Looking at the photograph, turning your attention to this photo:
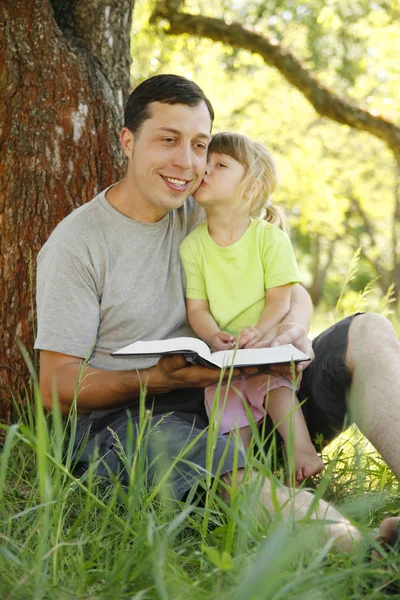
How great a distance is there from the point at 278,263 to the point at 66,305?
3.06 feet

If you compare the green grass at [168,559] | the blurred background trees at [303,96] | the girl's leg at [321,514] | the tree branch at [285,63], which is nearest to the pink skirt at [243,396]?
the girl's leg at [321,514]

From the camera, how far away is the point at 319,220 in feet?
73.9

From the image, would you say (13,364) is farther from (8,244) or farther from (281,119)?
(281,119)

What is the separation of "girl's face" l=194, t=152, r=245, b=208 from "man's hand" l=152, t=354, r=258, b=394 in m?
0.89

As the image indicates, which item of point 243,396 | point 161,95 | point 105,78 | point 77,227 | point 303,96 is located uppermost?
point 303,96

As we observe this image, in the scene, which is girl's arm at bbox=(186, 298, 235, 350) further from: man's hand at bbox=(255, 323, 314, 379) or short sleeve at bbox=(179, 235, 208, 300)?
man's hand at bbox=(255, 323, 314, 379)

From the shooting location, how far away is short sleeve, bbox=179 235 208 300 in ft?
10.0

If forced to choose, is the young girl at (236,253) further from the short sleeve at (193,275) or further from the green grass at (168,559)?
the green grass at (168,559)

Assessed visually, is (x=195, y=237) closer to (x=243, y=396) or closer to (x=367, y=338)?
(x=243, y=396)

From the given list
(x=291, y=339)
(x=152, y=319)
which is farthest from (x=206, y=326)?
(x=291, y=339)

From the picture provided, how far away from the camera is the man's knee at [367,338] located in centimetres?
255

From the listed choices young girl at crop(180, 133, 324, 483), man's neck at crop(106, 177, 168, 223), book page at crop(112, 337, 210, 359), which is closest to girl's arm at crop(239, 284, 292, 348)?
young girl at crop(180, 133, 324, 483)

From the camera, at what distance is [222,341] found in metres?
2.87

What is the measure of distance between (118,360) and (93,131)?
1.27 m
